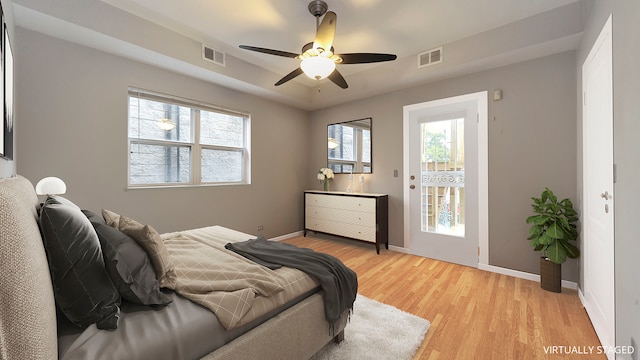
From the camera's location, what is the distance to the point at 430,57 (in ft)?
10.7

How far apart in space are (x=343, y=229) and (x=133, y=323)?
11.1 ft

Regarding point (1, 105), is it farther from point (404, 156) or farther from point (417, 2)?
point (404, 156)

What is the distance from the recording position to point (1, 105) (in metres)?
1.46

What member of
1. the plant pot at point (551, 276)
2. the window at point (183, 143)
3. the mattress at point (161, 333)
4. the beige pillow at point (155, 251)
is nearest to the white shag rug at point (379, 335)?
the mattress at point (161, 333)

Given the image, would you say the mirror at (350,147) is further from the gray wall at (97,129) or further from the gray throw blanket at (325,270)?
the gray throw blanket at (325,270)

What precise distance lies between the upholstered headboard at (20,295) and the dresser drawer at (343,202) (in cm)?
350

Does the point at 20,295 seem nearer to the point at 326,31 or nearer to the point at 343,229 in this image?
the point at 326,31

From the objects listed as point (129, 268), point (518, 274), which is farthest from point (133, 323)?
point (518, 274)

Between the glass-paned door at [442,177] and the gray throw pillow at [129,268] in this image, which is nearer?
Result: the gray throw pillow at [129,268]

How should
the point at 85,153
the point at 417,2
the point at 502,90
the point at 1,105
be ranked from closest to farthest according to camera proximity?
the point at 1,105 < the point at 417,2 < the point at 85,153 < the point at 502,90

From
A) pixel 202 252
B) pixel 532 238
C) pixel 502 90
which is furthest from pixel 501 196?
pixel 202 252

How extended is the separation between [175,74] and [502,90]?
13.4ft

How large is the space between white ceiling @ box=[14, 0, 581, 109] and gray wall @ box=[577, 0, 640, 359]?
114 cm

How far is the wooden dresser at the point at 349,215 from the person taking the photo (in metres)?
3.86
